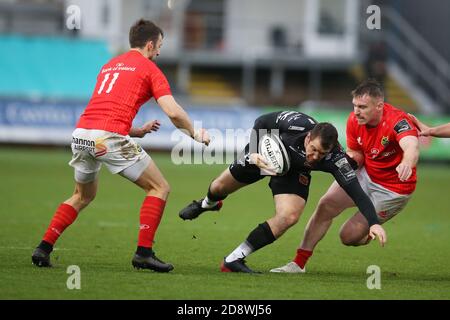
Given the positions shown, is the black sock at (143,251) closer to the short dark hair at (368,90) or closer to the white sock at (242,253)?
the white sock at (242,253)

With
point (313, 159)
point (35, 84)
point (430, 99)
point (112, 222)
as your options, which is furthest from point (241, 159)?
point (430, 99)

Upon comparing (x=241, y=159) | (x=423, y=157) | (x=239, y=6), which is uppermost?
(x=239, y=6)

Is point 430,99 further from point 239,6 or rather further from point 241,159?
point 241,159

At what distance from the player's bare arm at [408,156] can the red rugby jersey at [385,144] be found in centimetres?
15

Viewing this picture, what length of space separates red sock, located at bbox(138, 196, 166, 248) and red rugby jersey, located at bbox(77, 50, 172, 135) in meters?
0.72

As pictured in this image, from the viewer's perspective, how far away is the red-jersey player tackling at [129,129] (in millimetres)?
8695

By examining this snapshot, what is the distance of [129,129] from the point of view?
891 centimetres

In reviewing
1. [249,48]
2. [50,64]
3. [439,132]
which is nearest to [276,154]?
[439,132]

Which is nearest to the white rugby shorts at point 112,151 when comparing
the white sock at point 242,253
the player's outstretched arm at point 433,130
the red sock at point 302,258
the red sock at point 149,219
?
the red sock at point 149,219

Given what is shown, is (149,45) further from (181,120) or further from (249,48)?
(249,48)

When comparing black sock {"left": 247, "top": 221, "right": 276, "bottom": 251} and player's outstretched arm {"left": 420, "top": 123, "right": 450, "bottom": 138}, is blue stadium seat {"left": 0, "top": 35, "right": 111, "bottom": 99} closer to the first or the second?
black sock {"left": 247, "top": 221, "right": 276, "bottom": 251}

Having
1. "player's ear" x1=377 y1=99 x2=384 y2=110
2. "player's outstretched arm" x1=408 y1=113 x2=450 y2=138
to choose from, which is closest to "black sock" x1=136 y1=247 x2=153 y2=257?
"player's ear" x1=377 y1=99 x2=384 y2=110

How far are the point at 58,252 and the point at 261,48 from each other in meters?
23.9

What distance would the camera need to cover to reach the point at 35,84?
96.6ft
